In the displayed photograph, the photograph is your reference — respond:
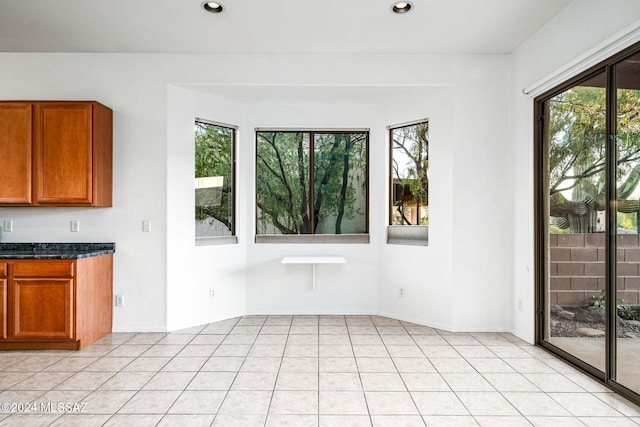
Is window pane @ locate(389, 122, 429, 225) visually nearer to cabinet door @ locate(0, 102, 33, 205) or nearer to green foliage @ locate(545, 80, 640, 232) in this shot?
green foliage @ locate(545, 80, 640, 232)

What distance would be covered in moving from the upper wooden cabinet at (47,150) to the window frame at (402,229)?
3117mm

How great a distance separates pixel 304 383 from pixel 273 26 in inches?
116

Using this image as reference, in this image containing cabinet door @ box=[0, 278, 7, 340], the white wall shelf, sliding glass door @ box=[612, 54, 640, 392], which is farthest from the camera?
the white wall shelf

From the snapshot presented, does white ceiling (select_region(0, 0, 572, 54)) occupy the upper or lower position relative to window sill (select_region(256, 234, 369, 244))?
upper

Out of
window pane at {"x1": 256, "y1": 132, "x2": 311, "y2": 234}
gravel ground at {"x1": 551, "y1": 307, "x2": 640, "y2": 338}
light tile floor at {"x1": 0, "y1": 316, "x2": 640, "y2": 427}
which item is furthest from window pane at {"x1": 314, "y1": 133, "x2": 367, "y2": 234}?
gravel ground at {"x1": 551, "y1": 307, "x2": 640, "y2": 338}

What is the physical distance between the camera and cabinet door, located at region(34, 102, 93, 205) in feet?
11.9

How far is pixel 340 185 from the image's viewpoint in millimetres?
4789

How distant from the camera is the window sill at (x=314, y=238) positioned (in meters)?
4.70

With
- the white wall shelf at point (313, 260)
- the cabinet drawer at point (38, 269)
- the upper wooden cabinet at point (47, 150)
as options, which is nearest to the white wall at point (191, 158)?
the upper wooden cabinet at point (47, 150)

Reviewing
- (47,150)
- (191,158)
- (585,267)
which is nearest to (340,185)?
(191,158)

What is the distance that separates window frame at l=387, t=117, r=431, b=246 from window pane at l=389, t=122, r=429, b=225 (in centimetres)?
2

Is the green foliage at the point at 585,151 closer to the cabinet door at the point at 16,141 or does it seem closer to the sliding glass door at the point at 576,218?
the sliding glass door at the point at 576,218

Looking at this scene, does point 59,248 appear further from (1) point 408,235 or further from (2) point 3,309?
(1) point 408,235

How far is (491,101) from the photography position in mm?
3988
